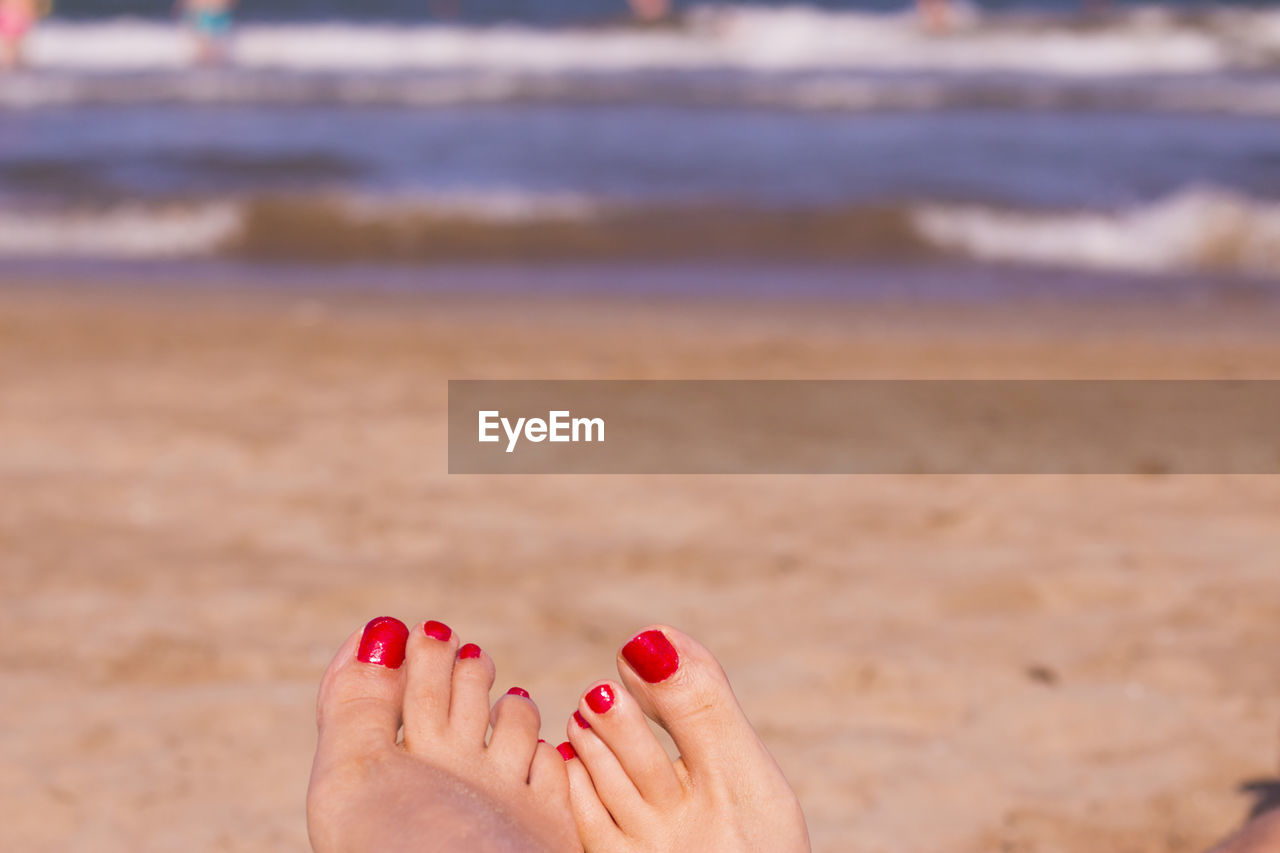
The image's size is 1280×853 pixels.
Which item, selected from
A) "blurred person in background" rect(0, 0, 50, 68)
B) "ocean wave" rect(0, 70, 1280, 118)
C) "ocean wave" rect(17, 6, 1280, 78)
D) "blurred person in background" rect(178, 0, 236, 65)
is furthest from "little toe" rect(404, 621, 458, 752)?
"blurred person in background" rect(178, 0, 236, 65)

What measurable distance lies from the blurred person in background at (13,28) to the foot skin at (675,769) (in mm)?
13204

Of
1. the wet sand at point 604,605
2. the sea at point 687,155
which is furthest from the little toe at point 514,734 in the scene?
the sea at point 687,155

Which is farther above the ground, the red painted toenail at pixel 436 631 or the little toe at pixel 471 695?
the red painted toenail at pixel 436 631

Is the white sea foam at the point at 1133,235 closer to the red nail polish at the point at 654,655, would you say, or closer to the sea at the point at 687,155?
the sea at the point at 687,155

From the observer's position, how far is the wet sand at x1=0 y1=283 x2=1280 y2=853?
1895mm

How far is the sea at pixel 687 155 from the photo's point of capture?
6141 mm

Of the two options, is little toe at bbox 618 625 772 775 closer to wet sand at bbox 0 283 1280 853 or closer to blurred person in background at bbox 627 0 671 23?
wet sand at bbox 0 283 1280 853

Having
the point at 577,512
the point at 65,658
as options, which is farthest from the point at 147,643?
the point at 577,512

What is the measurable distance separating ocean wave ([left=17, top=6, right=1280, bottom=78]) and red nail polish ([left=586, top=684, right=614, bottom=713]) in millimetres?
10712

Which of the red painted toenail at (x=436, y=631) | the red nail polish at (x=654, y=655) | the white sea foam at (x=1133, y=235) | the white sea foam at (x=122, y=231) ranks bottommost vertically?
the white sea foam at (x=122, y=231)

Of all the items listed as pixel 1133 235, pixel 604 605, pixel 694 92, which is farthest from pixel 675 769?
pixel 694 92

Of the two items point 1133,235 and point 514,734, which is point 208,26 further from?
point 514,734

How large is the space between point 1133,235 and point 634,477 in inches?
151

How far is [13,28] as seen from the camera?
13.2 m
